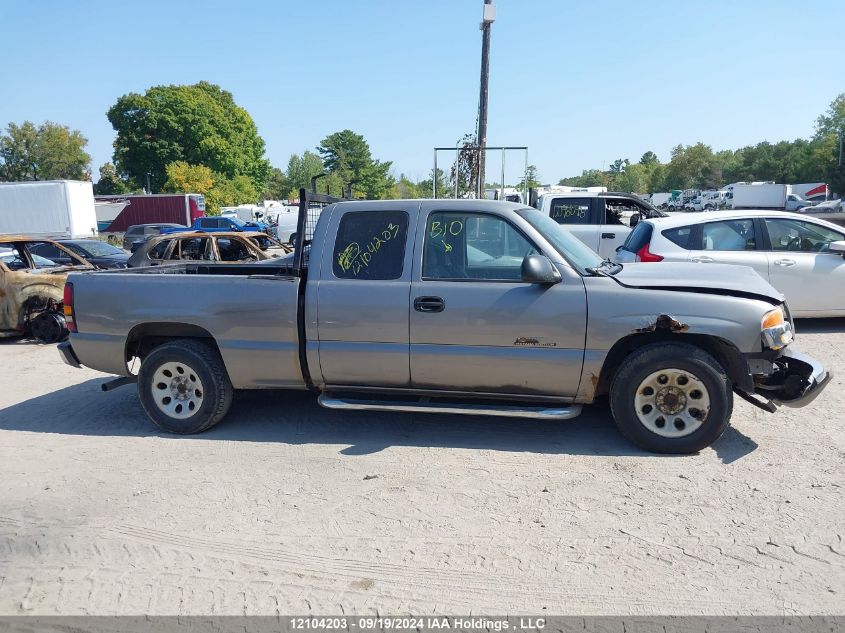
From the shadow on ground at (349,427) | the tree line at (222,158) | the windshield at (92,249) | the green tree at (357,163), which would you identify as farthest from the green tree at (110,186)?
the shadow on ground at (349,427)

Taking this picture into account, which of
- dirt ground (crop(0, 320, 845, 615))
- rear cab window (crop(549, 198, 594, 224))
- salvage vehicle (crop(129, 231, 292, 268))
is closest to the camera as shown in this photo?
dirt ground (crop(0, 320, 845, 615))

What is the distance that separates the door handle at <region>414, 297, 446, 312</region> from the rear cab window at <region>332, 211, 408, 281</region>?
28 cm

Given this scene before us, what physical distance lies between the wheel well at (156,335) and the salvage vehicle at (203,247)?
687 cm

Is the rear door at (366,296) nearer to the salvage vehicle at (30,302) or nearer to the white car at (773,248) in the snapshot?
the white car at (773,248)

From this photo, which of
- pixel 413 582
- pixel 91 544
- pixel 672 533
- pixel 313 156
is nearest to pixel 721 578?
pixel 672 533

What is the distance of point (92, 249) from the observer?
55.1 ft

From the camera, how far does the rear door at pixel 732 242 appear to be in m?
8.56

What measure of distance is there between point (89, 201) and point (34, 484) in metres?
30.6

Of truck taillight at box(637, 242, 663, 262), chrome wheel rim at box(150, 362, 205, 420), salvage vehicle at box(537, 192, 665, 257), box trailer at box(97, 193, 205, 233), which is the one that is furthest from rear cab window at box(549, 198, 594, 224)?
box trailer at box(97, 193, 205, 233)

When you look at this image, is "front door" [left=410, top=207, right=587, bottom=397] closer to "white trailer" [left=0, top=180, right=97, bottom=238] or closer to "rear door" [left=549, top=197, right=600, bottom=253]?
"rear door" [left=549, top=197, right=600, bottom=253]

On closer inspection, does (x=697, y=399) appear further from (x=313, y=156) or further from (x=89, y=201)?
(x=313, y=156)

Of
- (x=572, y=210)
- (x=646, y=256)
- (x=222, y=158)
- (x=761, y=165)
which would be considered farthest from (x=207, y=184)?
(x=761, y=165)

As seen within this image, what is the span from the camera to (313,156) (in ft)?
318

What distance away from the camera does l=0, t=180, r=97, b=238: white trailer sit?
29141 mm
